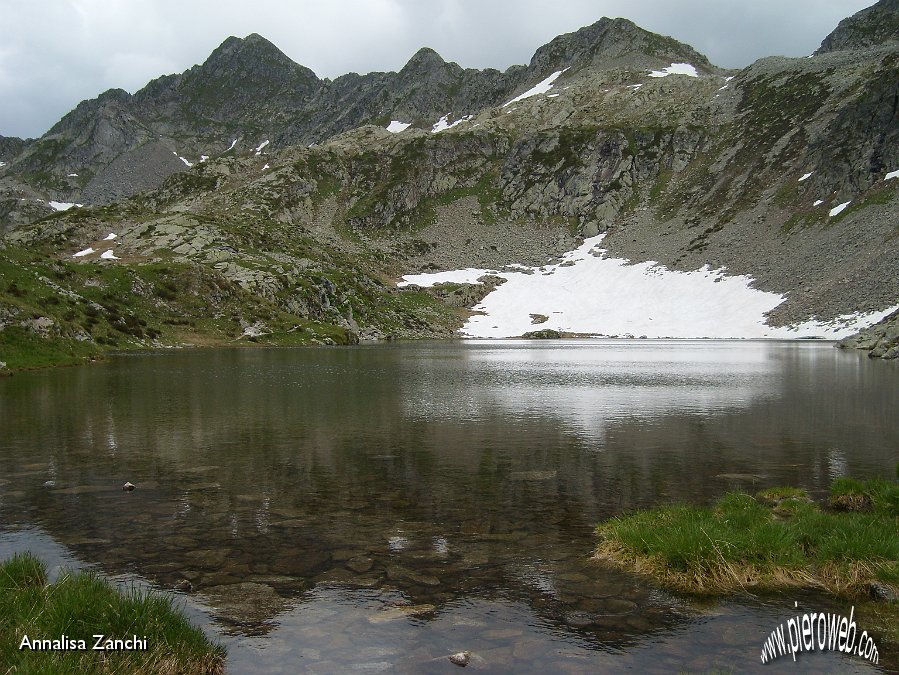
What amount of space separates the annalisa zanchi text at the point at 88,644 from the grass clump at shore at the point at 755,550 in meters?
7.37

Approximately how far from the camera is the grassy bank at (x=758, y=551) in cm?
913

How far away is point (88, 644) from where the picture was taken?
649 centimetres

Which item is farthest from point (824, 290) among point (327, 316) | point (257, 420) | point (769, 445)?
point (257, 420)

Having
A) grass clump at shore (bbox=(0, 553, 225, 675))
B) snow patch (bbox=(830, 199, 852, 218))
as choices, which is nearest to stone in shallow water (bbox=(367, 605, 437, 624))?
grass clump at shore (bbox=(0, 553, 225, 675))

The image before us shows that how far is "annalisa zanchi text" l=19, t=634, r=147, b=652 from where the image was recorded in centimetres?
623

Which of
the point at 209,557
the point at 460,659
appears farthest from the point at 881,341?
the point at 209,557

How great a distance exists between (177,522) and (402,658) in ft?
23.7

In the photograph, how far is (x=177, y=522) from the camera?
12.1 metres

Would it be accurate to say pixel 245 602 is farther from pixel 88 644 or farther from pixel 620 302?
pixel 620 302

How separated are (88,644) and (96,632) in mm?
179

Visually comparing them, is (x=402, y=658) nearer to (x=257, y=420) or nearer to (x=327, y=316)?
(x=257, y=420)

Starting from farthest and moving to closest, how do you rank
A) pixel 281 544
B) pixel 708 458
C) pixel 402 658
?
pixel 708 458
pixel 281 544
pixel 402 658

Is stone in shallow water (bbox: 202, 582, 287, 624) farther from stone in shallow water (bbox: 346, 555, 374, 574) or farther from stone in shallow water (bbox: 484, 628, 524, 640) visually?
stone in shallow water (bbox: 484, 628, 524, 640)

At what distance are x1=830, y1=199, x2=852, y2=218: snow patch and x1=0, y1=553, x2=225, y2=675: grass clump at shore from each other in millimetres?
162014
